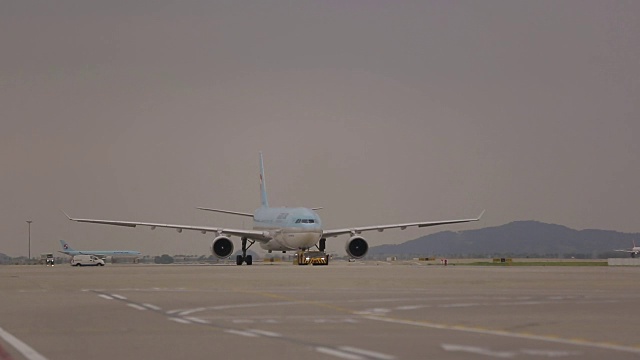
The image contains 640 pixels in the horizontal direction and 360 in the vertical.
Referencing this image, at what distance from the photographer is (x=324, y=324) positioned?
2064 centimetres

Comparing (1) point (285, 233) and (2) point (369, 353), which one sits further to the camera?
(1) point (285, 233)

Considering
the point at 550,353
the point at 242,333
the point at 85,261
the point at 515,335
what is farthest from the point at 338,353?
the point at 85,261

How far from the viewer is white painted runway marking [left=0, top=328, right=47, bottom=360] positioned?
49.7ft

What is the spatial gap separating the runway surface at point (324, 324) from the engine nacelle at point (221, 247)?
53.9 meters

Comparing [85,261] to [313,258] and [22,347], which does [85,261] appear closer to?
[313,258]

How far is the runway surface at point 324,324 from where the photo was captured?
51.4ft

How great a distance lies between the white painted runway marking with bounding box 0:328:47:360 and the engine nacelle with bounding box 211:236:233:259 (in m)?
69.9

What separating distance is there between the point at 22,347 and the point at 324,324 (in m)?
5.82

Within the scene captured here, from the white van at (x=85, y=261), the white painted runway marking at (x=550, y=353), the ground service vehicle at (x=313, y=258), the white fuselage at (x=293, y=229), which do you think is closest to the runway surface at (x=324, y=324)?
the white painted runway marking at (x=550, y=353)

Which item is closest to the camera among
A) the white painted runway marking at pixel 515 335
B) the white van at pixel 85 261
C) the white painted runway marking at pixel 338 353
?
the white painted runway marking at pixel 338 353

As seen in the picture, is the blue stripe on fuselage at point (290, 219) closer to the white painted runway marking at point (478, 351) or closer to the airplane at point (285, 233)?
the airplane at point (285, 233)

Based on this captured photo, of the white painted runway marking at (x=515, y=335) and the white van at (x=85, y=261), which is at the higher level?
the white van at (x=85, y=261)

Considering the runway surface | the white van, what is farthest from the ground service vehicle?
the runway surface

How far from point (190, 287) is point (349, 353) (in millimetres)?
24303
